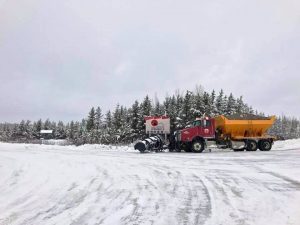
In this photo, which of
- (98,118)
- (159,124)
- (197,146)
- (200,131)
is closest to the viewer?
(197,146)

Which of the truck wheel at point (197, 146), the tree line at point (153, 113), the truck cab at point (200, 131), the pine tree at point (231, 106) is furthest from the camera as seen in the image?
the pine tree at point (231, 106)

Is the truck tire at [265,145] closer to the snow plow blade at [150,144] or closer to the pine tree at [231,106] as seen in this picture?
the snow plow blade at [150,144]

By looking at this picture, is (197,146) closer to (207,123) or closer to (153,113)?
(207,123)

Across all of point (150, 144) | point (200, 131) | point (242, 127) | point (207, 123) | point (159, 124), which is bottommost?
point (150, 144)

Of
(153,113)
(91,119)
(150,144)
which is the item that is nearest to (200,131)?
(150,144)

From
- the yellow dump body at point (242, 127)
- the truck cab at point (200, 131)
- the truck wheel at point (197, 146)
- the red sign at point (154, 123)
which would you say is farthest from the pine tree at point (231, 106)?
the truck wheel at point (197, 146)

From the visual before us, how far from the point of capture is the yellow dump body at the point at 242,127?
31734 millimetres

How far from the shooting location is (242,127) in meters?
32.0

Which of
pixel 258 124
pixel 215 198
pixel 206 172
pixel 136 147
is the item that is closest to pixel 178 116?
pixel 258 124

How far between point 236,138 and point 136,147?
8.17 meters

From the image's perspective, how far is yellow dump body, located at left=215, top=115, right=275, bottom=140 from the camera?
31734 mm

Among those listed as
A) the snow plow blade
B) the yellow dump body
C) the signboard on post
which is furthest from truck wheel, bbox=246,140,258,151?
the snow plow blade

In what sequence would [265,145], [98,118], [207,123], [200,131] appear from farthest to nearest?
[98,118] → [265,145] → [207,123] → [200,131]

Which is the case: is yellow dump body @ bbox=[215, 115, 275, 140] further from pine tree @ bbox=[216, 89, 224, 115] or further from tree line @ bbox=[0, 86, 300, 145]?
pine tree @ bbox=[216, 89, 224, 115]
